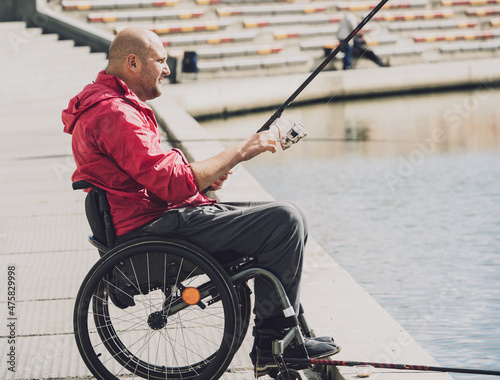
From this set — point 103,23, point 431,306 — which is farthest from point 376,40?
point 431,306

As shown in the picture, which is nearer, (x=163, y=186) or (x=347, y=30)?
(x=163, y=186)

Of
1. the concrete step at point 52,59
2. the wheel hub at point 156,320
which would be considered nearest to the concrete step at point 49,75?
the concrete step at point 52,59

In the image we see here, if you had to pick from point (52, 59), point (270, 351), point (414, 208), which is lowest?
point (52, 59)

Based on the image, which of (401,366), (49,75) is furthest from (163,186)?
(49,75)

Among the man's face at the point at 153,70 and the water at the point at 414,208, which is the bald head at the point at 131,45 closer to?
the man's face at the point at 153,70

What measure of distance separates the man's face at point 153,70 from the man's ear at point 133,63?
0.02 metres

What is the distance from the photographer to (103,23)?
21.9 m

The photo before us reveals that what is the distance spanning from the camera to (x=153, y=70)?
320 centimetres

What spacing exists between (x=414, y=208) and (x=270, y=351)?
4.67 m

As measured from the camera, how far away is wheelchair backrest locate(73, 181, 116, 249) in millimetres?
3123

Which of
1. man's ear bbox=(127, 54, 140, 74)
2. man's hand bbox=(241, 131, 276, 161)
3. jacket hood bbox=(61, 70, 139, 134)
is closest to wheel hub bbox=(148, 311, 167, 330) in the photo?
man's hand bbox=(241, 131, 276, 161)

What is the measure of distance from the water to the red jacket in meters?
0.89

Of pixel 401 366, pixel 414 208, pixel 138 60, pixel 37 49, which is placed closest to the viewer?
pixel 401 366

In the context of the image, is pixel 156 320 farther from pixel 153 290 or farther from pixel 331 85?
pixel 331 85
